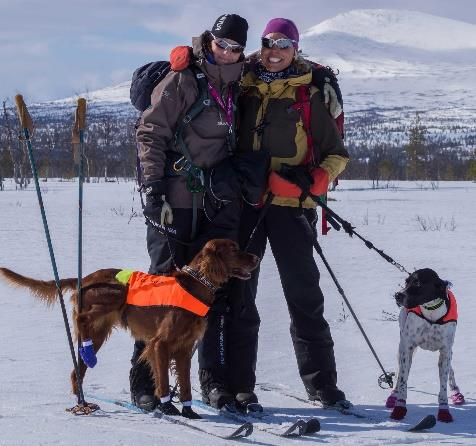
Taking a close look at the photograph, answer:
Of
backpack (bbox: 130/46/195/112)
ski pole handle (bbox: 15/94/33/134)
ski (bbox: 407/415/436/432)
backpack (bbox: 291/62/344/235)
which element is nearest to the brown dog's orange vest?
ski (bbox: 407/415/436/432)

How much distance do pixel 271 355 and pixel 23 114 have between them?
2.65m

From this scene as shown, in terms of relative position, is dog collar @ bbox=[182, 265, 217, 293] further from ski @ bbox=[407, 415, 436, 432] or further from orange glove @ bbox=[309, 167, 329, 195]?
ski @ bbox=[407, 415, 436, 432]

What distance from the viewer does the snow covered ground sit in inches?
148

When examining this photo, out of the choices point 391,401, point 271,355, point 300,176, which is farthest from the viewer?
point 271,355

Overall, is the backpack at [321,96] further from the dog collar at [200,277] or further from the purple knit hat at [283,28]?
the dog collar at [200,277]

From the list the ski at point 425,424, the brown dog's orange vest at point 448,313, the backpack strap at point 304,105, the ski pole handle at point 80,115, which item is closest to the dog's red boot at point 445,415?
the ski at point 425,424

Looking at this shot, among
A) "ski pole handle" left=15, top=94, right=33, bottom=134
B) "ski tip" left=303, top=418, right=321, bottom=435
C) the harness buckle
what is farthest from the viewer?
the harness buckle

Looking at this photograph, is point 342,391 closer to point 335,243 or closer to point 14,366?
point 14,366

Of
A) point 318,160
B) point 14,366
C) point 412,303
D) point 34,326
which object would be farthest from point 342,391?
point 34,326

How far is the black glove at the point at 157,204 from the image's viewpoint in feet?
13.2

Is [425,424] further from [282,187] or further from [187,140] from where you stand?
[187,140]

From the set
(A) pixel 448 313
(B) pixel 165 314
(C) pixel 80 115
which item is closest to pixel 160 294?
(B) pixel 165 314

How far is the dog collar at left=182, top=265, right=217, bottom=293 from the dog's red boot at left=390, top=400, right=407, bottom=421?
1231 mm

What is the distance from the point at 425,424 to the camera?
385 centimetres
